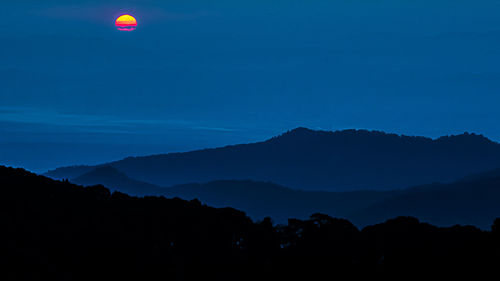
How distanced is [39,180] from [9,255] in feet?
67.1

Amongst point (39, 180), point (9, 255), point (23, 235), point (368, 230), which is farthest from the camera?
point (39, 180)

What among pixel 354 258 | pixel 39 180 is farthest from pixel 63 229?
pixel 354 258

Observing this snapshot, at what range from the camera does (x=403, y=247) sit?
5138cm

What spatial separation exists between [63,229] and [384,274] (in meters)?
21.4

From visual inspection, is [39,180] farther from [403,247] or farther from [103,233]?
[403,247]

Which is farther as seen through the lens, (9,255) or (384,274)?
(384,274)

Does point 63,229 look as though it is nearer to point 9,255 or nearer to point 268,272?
point 9,255

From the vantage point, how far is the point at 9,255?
4469 centimetres

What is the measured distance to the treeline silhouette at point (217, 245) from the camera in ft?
162

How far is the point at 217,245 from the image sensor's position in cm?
5397

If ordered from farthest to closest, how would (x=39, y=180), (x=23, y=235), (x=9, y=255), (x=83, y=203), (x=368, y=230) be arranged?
(x=39, y=180), (x=83, y=203), (x=368, y=230), (x=23, y=235), (x=9, y=255)

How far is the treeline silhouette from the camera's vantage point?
4941 cm

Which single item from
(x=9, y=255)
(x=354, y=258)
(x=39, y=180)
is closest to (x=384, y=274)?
(x=354, y=258)

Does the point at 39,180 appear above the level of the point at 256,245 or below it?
above
